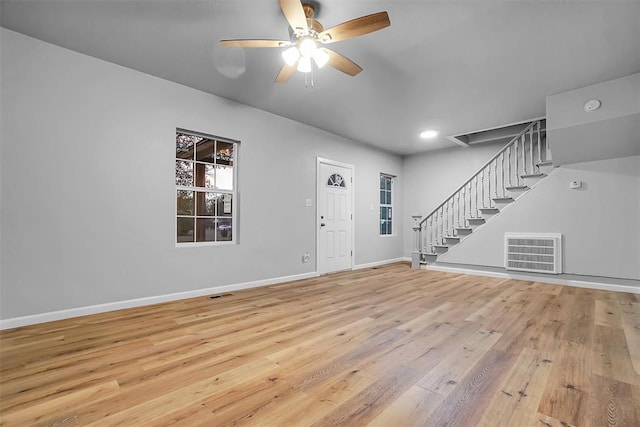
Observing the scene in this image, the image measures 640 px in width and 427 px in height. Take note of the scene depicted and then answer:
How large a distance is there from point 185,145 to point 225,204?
0.96m

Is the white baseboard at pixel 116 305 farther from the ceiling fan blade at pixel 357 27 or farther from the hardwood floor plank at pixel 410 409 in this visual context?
the ceiling fan blade at pixel 357 27

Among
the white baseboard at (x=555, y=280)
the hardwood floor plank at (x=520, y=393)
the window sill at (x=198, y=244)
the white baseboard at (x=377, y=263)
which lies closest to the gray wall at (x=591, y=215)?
the white baseboard at (x=555, y=280)

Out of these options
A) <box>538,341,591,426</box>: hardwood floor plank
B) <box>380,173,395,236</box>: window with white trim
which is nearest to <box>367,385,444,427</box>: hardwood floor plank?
<box>538,341,591,426</box>: hardwood floor plank

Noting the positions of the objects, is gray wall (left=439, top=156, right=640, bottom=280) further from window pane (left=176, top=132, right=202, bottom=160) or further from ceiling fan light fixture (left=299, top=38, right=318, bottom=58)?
window pane (left=176, top=132, right=202, bottom=160)

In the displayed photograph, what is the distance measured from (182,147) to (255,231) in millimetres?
1539

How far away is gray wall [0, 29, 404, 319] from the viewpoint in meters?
2.71

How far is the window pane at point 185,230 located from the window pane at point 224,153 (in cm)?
95

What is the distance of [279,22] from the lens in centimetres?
253

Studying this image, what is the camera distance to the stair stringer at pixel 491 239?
16.5ft

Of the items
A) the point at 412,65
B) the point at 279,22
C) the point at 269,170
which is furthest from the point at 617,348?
the point at 269,170

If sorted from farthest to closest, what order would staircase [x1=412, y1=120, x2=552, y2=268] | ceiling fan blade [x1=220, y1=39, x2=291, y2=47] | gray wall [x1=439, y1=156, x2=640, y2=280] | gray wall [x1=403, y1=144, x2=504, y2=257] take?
gray wall [x1=403, y1=144, x2=504, y2=257] < staircase [x1=412, y1=120, x2=552, y2=268] < gray wall [x1=439, y1=156, x2=640, y2=280] < ceiling fan blade [x1=220, y1=39, x2=291, y2=47]

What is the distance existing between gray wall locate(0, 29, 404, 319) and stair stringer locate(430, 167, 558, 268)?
148 inches

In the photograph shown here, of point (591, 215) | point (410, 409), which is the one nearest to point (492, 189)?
point (591, 215)

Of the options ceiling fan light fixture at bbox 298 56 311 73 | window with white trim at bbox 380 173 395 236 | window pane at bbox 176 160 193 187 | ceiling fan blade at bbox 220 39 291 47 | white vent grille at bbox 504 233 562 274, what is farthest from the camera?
window with white trim at bbox 380 173 395 236
